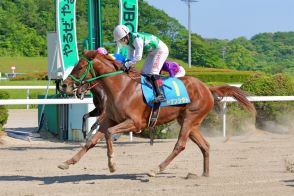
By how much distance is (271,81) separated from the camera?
1280 centimetres

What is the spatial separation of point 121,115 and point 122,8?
4.48 metres

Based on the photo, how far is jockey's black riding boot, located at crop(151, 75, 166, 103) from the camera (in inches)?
281

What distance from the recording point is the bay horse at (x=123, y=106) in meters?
6.91

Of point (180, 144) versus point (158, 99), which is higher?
point (158, 99)

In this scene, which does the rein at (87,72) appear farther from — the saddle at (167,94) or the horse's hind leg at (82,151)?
the horse's hind leg at (82,151)

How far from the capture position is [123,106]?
22.8ft

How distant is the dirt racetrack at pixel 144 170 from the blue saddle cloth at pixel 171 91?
0.84 meters

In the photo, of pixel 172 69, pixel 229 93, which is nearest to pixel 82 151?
pixel 172 69

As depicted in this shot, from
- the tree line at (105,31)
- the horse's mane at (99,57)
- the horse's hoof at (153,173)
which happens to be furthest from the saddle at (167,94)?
the tree line at (105,31)

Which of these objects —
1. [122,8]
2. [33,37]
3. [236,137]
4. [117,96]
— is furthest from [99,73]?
[33,37]

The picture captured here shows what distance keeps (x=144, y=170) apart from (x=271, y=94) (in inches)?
214

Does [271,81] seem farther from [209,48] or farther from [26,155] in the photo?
[209,48]

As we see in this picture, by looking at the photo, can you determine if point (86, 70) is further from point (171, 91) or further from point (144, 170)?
point (144, 170)

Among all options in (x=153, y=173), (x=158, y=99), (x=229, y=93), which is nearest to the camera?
(x=153, y=173)
